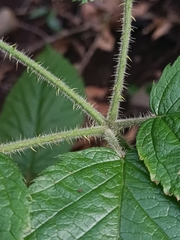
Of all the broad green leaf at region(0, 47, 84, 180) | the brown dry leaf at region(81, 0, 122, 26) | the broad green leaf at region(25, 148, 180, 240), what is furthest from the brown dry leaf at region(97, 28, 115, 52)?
the broad green leaf at region(25, 148, 180, 240)

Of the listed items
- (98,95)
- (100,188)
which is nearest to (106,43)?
(98,95)

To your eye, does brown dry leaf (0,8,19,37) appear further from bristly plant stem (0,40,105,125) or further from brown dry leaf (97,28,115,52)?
bristly plant stem (0,40,105,125)

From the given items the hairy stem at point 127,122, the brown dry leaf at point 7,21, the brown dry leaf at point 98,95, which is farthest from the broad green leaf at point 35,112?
the brown dry leaf at point 7,21

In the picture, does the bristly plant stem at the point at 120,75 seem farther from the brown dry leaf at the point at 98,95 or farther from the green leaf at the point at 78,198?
the brown dry leaf at the point at 98,95

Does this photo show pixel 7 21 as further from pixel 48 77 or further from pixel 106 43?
pixel 48 77

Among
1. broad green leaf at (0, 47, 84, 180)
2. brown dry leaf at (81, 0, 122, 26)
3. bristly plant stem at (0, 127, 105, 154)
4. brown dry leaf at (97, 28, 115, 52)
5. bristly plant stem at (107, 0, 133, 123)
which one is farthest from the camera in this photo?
brown dry leaf at (81, 0, 122, 26)

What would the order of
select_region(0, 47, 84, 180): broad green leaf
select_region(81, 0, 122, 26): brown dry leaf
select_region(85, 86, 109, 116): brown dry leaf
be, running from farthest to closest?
select_region(81, 0, 122, 26): brown dry leaf, select_region(85, 86, 109, 116): brown dry leaf, select_region(0, 47, 84, 180): broad green leaf
